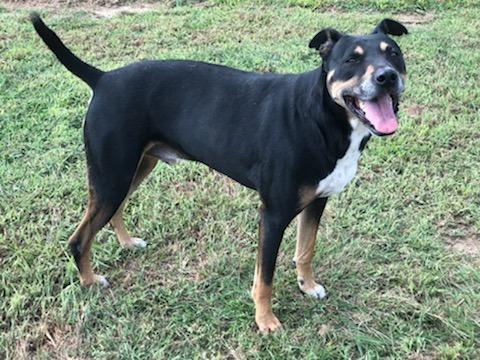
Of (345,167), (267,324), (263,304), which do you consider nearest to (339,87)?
(345,167)

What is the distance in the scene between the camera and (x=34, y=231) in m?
3.73

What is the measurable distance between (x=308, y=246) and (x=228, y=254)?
63 centimetres

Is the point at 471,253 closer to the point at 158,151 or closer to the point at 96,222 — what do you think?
the point at 158,151

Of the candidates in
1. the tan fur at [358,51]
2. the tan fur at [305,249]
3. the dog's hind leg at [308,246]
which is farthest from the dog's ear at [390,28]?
the tan fur at [305,249]

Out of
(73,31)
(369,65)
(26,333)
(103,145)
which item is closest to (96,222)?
(103,145)

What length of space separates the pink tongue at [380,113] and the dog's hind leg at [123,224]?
1.51m

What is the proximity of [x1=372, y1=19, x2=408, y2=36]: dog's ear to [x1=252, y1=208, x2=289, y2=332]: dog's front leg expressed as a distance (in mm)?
1180

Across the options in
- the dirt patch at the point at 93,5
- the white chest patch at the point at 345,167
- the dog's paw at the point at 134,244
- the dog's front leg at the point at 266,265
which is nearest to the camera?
the white chest patch at the point at 345,167

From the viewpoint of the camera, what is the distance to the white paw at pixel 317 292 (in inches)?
130

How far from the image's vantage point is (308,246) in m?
3.24

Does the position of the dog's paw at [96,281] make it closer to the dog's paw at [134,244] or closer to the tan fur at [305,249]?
the dog's paw at [134,244]

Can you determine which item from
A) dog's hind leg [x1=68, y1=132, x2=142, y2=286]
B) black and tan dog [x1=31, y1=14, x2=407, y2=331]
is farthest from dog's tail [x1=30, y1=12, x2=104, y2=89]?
dog's hind leg [x1=68, y1=132, x2=142, y2=286]

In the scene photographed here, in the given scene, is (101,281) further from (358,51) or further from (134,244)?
(358,51)

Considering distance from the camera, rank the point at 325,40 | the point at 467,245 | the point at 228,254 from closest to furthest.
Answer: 1. the point at 325,40
2. the point at 228,254
3. the point at 467,245
